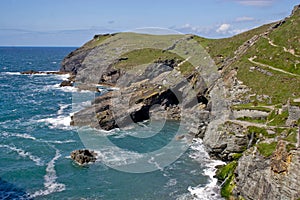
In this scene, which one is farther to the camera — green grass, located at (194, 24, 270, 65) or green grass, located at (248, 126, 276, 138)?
green grass, located at (194, 24, 270, 65)

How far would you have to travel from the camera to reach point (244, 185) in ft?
119

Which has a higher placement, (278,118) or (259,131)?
(278,118)

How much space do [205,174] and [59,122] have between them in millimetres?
37553

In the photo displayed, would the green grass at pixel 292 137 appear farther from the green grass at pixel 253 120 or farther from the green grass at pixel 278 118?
the green grass at pixel 253 120

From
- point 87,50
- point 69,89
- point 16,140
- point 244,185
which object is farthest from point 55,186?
point 87,50

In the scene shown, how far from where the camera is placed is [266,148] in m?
36.5

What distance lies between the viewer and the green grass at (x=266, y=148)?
35.4m

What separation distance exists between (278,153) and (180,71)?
60083 mm

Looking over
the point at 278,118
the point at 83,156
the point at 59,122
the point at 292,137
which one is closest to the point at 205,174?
the point at 278,118

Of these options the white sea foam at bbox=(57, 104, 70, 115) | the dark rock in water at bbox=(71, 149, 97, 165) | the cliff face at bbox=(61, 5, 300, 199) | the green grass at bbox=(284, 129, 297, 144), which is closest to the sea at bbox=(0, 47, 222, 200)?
the dark rock in water at bbox=(71, 149, 97, 165)

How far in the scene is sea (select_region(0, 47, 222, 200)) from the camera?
4169cm

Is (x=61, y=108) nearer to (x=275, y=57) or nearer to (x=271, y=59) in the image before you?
(x=271, y=59)

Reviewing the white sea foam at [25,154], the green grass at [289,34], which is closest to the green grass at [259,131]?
the white sea foam at [25,154]

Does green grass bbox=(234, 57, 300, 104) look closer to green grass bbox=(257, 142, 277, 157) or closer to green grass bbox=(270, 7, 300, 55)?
green grass bbox=(270, 7, 300, 55)
